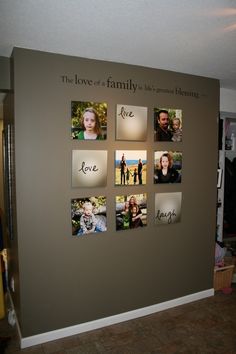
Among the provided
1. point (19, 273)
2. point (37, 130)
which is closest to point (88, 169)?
point (37, 130)

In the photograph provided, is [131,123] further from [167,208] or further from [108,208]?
[167,208]

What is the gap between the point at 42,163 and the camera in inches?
83.2

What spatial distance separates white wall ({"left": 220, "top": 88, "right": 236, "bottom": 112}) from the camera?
3119mm

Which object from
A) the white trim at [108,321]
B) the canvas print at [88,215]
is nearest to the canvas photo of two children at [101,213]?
the canvas print at [88,215]

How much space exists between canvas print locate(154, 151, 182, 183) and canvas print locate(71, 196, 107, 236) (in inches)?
24.9

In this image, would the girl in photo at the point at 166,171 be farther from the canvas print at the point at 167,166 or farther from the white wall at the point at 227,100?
the white wall at the point at 227,100

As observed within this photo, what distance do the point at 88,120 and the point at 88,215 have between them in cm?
84

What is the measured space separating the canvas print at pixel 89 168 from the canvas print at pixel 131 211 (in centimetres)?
27

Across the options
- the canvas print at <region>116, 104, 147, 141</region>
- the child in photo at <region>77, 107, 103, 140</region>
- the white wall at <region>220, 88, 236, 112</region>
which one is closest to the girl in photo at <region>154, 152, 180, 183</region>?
the canvas print at <region>116, 104, 147, 141</region>

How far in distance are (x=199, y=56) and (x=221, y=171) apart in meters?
1.67

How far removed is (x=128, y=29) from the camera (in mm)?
1713

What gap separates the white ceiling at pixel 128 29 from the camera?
1.46 m

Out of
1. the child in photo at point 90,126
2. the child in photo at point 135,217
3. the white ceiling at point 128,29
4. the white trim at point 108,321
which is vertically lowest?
the white trim at point 108,321

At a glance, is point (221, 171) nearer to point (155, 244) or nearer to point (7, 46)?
point (155, 244)
